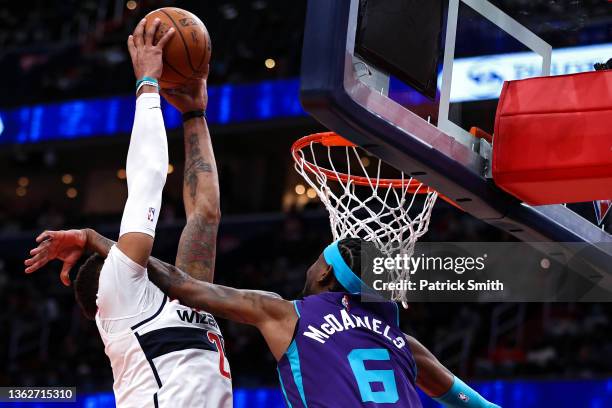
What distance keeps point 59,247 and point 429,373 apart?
1490 millimetres

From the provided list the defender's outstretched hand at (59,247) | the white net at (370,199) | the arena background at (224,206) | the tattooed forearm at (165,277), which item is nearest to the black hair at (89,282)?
the defender's outstretched hand at (59,247)

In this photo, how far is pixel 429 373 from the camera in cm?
387

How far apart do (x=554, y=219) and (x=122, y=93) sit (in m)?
10.6

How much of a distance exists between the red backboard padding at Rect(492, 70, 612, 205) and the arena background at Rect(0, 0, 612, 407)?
4792mm

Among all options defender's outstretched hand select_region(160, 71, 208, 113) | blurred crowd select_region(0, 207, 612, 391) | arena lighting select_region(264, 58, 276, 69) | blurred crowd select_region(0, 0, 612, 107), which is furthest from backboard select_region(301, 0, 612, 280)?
arena lighting select_region(264, 58, 276, 69)

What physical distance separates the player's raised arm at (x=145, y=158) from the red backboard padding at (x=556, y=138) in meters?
1.36

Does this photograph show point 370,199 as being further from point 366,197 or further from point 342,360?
point 342,360

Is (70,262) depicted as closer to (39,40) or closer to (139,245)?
(139,245)

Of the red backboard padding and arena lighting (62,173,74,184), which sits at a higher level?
arena lighting (62,173,74,184)

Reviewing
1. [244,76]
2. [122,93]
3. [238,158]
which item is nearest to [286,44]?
[244,76]

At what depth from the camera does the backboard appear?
10.7 feet

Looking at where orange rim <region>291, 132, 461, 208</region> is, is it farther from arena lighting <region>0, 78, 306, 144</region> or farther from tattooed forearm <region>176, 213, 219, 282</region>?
arena lighting <region>0, 78, 306, 144</region>

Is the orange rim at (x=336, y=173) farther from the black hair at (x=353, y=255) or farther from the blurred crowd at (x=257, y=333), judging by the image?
the blurred crowd at (x=257, y=333)

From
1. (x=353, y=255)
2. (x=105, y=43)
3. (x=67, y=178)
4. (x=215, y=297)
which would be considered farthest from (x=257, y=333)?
(x=67, y=178)
